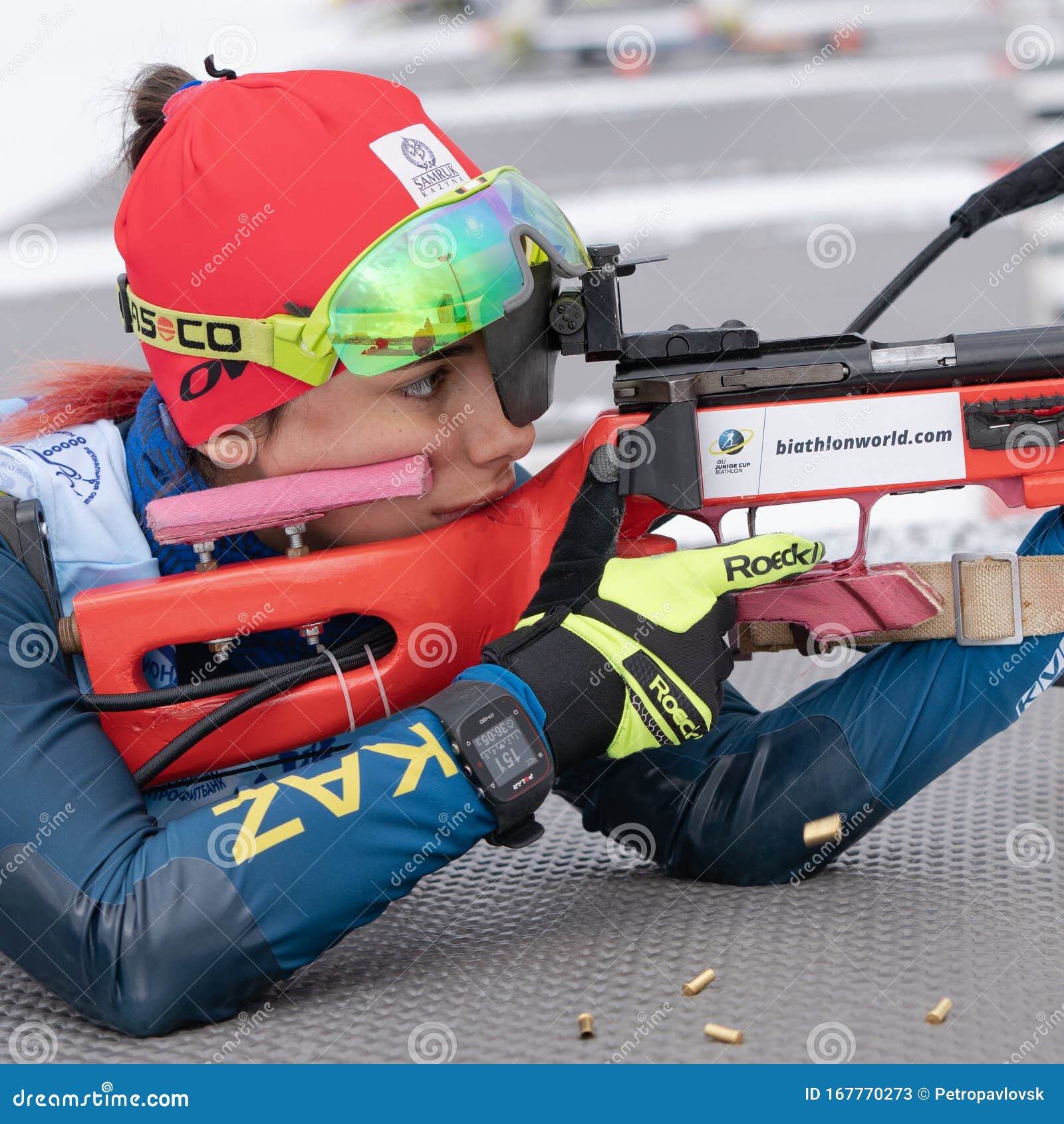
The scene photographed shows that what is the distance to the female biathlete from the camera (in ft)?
3.11

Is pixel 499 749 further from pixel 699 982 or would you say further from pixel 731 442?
pixel 731 442

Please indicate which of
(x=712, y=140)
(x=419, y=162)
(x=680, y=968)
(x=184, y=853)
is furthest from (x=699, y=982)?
(x=712, y=140)

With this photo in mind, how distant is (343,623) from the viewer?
1154 millimetres

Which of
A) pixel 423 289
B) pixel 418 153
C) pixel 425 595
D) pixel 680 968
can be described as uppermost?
pixel 418 153

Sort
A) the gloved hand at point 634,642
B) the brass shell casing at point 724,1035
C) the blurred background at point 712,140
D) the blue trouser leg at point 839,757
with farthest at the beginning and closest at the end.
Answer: the blurred background at point 712,140, the blue trouser leg at point 839,757, the gloved hand at point 634,642, the brass shell casing at point 724,1035

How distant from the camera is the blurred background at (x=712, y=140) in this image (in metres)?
3.45

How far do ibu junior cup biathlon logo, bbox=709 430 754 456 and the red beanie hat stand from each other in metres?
0.30

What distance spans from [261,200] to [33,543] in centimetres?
32

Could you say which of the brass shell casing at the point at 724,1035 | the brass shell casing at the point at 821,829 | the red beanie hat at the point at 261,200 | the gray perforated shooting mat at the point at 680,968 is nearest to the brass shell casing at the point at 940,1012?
the gray perforated shooting mat at the point at 680,968

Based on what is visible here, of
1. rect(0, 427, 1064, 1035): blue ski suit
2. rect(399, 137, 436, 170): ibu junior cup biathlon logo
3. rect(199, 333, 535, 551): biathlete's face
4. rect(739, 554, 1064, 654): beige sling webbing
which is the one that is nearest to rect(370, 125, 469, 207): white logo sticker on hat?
rect(399, 137, 436, 170): ibu junior cup biathlon logo

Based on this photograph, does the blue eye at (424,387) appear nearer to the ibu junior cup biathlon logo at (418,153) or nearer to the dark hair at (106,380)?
the ibu junior cup biathlon logo at (418,153)

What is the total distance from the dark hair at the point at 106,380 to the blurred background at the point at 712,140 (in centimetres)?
163
